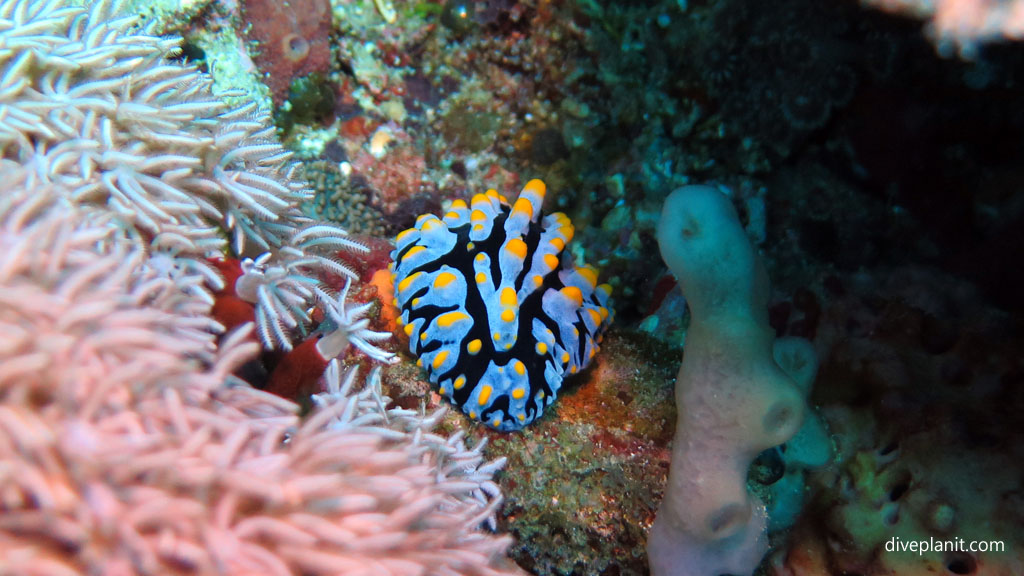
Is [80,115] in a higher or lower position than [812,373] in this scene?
higher

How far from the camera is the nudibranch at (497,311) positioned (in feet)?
9.91

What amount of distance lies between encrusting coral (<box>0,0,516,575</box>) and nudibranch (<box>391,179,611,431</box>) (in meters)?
0.33

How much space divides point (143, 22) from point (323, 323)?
110 inches

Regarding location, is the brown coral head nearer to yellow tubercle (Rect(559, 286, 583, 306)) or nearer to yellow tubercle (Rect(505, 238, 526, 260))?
yellow tubercle (Rect(505, 238, 526, 260))

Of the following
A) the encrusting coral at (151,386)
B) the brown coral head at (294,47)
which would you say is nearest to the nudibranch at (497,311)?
the encrusting coral at (151,386)

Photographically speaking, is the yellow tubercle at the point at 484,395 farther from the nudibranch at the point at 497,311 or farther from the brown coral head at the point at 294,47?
the brown coral head at the point at 294,47

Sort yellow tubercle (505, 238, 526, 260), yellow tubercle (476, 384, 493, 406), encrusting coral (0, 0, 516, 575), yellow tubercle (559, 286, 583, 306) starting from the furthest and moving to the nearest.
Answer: yellow tubercle (559, 286, 583, 306), yellow tubercle (505, 238, 526, 260), yellow tubercle (476, 384, 493, 406), encrusting coral (0, 0, 516, 575)

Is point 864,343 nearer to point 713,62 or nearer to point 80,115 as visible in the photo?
point 713,62

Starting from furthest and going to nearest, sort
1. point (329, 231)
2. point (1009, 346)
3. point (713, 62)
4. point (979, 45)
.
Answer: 1. point (713, 62)
2. point (329, 231)
3. point (1009, 346)
4. point (979, 45)

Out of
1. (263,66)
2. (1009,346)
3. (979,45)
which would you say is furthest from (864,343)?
(263,66)

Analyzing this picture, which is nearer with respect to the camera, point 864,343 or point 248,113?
point 864,343

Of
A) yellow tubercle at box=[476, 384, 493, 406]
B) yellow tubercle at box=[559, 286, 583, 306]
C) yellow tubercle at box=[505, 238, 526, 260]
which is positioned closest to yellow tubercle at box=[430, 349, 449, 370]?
yellow tubercle at box=[476, 384, 493, 406]

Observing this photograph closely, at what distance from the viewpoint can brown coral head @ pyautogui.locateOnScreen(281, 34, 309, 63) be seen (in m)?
4.63

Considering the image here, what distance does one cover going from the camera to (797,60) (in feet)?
11.3
